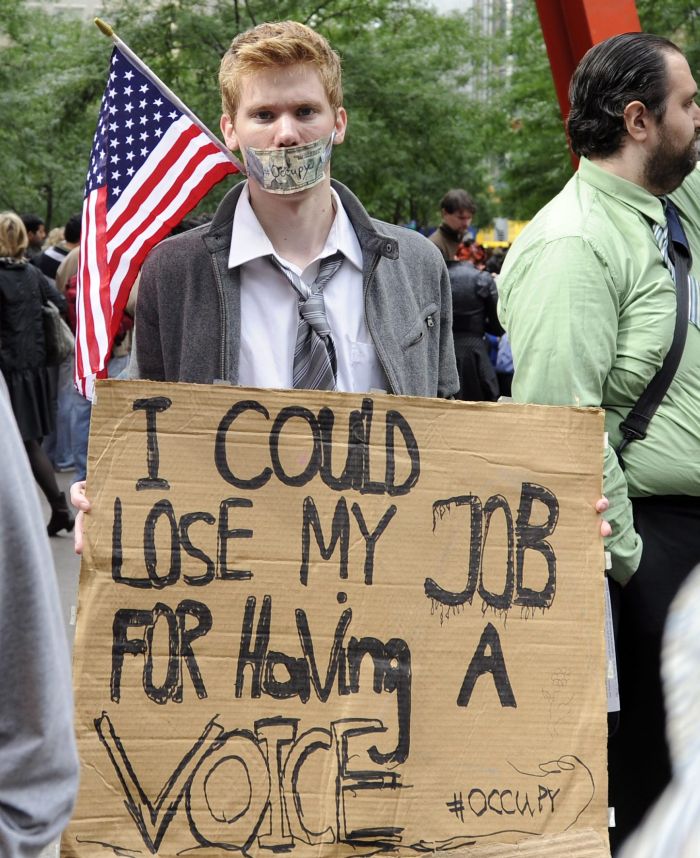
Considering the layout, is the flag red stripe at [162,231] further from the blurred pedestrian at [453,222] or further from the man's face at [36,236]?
the man's face at [36,236]

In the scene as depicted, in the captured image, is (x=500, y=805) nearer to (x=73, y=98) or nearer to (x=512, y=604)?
(x=512, y=604)

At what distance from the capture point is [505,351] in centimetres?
1037

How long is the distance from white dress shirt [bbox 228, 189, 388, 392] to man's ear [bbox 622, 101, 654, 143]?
76 cm

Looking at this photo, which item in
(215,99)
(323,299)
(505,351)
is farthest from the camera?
(215,99)

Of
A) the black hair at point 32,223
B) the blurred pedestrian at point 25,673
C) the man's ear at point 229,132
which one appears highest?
the man's ear at point 229,132

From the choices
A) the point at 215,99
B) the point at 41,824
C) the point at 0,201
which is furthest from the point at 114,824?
the point at 0,201

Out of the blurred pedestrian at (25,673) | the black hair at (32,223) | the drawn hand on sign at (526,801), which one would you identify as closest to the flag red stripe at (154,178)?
the drawn hand on sign at (526,801)

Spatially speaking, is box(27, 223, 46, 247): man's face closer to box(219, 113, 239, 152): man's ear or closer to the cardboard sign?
box(219, 113, 239, 152): man's ear

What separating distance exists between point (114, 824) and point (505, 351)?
817 cm

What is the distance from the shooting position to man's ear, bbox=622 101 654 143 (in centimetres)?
328

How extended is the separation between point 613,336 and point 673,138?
53 cm

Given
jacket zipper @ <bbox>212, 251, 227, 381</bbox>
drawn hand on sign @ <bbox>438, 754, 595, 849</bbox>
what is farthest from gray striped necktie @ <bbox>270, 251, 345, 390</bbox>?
drawn hand on sign @ <bbox>438, 754, 595, 849</bbox>

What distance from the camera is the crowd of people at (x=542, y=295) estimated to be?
2.92 metres

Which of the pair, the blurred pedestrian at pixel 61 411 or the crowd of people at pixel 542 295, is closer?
the crowd of people at pixel 542 295
